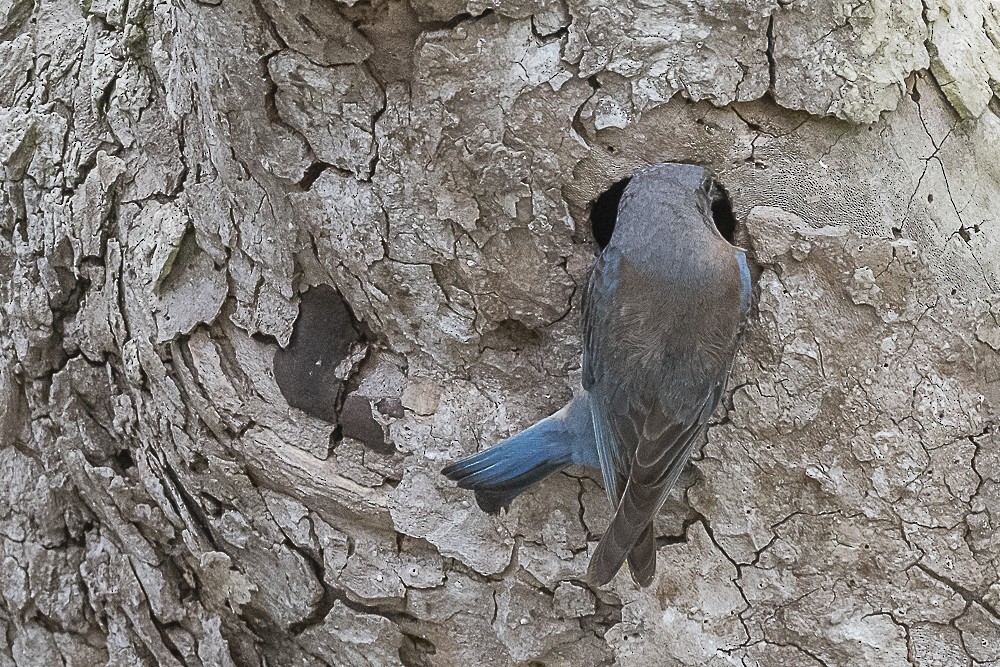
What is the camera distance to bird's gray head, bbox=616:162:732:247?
1.98 m

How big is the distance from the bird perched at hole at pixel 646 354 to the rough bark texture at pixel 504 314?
6 cm

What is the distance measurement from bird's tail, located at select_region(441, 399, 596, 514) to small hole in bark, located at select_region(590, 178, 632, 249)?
1.44 feet

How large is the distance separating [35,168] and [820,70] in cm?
197

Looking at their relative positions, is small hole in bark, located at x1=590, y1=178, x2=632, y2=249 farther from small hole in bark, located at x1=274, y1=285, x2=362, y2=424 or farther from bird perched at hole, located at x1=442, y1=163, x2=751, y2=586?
small hole in bark, located at x1=274, y1=285, x2=362, y2=424

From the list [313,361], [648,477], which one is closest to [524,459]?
[648,477]

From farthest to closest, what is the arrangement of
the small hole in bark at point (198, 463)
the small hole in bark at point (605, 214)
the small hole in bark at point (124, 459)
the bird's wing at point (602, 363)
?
the small hole in bark at point (124, 459) < the small hole in bark at point (198, 463) < the small hole in bark at point (605, 214) < the bird's wing at point (602, 363)

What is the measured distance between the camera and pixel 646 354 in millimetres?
2070

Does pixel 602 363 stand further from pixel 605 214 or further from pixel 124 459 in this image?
pixel 124 459

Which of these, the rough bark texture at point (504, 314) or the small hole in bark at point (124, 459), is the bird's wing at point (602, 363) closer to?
the rough bark texture at point (504, 314)

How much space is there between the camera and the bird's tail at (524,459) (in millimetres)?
2016

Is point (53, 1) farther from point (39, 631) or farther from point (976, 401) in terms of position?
point (976, 401)

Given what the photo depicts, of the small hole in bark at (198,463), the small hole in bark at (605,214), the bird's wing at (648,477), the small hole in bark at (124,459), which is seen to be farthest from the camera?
the small hole in bark at (124,459)

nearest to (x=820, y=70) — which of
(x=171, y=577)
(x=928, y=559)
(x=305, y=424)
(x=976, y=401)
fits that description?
(x=976, y=401)

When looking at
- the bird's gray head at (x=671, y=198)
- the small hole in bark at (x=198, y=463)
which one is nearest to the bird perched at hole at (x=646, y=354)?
the bird's gray head at (x=671, y=198)
